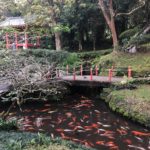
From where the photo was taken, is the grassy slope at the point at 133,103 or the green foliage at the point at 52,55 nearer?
the grassy slope at the point at 133,103

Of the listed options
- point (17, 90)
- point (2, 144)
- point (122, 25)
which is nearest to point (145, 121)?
point (17, 90)

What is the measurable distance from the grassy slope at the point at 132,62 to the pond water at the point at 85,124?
3.92m

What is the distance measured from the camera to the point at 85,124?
47.7 feet

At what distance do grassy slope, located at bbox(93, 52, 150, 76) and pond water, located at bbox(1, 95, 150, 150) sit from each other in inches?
154

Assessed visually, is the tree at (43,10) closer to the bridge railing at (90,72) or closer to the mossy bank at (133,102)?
the bridge railing at (90,72)

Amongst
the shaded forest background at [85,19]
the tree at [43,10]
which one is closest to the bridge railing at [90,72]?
the shaded forest background at [85,19]

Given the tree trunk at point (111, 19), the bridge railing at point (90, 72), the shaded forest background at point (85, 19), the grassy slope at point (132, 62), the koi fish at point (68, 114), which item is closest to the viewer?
the koi fish at point (68, 114)

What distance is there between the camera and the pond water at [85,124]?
1207 centimetres

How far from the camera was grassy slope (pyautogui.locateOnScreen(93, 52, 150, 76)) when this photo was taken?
20.8 m

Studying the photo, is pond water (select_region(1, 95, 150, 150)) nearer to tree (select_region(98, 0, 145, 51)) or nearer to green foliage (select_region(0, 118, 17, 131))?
green foliage (select_region(0, 118, 17, 131))

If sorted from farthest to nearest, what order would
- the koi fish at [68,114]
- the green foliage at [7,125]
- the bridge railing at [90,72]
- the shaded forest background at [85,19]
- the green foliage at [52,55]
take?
the shaded forest background at [85,19]
the green foliage at [52,55]
the bridge railing at [90,72]
the koi fish at [68,114]
the green foliage at [7,125]

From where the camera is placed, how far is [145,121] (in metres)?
13.8

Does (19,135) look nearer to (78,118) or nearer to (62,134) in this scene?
(62,134)

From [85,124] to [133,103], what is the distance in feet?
8.93
